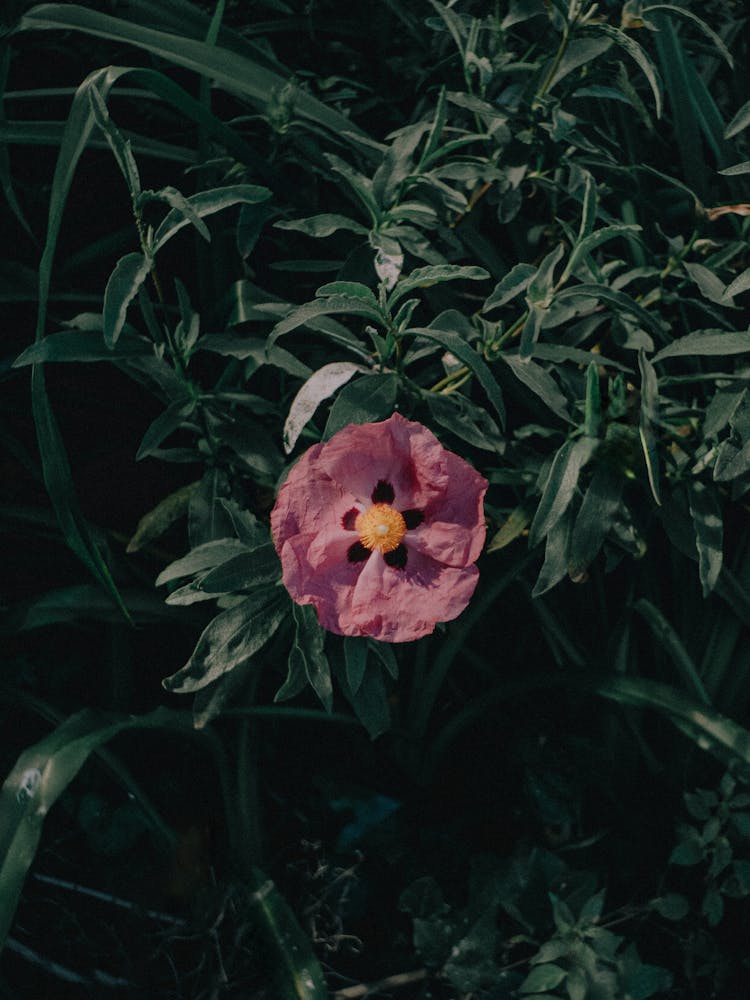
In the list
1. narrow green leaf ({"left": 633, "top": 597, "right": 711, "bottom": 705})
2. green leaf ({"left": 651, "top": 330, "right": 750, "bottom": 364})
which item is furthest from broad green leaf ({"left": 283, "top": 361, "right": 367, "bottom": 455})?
narrow green leaf ({"left": 633, "top": 597, "right": 711, "bottom": 705})

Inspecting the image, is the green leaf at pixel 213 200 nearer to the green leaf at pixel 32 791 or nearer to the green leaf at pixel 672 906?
the green leaf at pixel 32 791

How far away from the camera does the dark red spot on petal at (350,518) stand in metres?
0.97

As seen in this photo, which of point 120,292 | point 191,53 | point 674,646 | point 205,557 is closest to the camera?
point 120,292

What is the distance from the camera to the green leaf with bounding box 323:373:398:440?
92 cm

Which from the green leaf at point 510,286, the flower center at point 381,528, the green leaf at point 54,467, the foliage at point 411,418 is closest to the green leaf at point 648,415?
the foliage at point 411,418

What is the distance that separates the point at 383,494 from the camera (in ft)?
3.18

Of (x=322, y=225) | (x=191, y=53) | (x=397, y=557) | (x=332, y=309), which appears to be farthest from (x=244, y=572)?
(x=191, y=53)

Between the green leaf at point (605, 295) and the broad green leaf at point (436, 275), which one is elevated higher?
the broad green leaf at point (436, 275)

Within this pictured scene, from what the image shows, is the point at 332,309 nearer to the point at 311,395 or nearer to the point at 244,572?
the point at 311,395

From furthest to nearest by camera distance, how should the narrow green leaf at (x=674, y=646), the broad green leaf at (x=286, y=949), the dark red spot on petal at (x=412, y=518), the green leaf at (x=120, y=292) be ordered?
the narrow green leaf at (x=674, y=646)
the broad green leaf at (x=286, y=949)
the dark red spot on petal at (x=412, y=518)
the green leaf at (x=120, y=292)

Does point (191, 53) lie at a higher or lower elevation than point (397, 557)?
higher

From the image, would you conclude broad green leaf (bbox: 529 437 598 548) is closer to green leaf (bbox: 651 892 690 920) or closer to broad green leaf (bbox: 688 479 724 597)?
broad green leaf (bbox: 688 479 724 597)

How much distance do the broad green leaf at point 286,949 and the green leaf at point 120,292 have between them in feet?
2.29

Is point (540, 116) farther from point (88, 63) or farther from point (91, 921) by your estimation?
point (91, 921)
